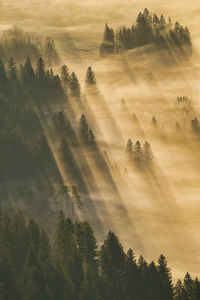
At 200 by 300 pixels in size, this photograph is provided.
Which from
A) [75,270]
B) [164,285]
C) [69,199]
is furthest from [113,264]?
[69,199]

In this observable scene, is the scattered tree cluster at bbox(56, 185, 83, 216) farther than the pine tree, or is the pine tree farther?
the pine tree

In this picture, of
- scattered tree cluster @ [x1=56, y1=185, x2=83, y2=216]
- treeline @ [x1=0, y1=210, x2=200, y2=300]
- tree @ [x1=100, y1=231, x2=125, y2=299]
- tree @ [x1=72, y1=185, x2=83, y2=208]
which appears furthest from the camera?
tree @ [x1=72, y1=185, x2=83, y2=208]

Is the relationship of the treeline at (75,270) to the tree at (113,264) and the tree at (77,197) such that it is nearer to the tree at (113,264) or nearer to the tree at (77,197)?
the tree at (113,264)

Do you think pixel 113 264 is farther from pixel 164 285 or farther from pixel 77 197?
pixel 77 197

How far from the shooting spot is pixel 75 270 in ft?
445

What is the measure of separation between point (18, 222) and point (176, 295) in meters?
34.6

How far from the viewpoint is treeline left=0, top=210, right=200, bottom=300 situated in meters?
130

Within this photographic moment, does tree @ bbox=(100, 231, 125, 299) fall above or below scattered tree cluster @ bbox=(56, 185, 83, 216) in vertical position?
below

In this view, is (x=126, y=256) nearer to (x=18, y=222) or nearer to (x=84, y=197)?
(x=18, y=222)

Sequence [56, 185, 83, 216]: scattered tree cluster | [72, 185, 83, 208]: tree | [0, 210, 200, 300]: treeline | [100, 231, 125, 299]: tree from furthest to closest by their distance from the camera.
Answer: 1. [72, 185, 83, 208]: tree
2. [56, 185, 83, 216]: scattered tree cluster
3. [100, 231, 125, 299]: tree
4. [0, 210, 200, 300]: treeline

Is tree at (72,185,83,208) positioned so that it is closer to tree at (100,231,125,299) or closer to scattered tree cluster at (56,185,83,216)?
scattered tree cluster at (56,185,83,216)

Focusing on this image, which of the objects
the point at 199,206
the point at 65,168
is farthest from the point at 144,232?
the point at 65,168

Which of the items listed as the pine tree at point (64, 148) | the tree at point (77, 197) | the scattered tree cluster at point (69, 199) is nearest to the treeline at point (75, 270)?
the scattered tree cluster at point (69, 199)

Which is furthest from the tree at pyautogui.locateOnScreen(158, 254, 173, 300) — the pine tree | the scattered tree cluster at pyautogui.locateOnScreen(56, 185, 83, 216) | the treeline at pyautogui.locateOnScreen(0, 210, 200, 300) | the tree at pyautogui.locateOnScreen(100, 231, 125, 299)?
the pine tree
